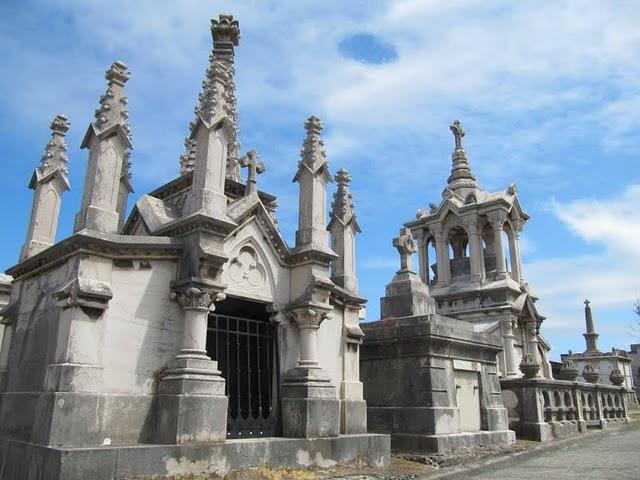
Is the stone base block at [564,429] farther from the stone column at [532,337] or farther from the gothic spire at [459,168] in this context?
the gothic spire at [459,168]

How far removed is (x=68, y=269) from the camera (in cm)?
820

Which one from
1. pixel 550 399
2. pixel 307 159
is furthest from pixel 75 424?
pixel 550 399

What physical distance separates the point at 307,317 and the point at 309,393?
1.29 m

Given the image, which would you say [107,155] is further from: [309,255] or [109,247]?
[309,255]

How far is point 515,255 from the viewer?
30.0 m

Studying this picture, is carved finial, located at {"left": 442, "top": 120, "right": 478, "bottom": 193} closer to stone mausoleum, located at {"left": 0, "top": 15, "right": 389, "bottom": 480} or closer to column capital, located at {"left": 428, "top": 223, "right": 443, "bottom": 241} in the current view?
column capital, located at {"left": 428, "top": 223, "right": 443, "bottom": 241}

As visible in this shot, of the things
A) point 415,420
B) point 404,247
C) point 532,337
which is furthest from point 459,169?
point 415,420

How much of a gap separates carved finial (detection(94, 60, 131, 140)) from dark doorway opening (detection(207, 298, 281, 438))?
363 cm

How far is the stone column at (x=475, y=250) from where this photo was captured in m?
28.2

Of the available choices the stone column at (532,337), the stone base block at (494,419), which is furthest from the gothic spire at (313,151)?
the stone column at (532,337)

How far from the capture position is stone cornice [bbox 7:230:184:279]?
7875mm

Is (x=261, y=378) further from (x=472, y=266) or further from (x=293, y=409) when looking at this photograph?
(x=472, y=266)

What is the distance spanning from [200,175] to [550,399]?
557 inches

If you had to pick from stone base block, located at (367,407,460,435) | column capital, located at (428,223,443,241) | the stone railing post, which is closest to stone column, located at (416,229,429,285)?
column capital, located at (428,223,443,241)
